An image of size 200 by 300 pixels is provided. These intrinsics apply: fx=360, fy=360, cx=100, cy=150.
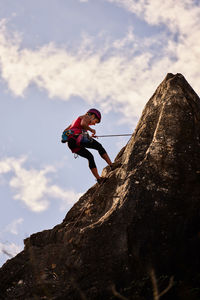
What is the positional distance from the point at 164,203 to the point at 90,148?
3.55m

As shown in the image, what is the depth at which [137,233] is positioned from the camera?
9.09 m

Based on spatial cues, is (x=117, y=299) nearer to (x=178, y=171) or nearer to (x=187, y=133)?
(x=178, y=171)

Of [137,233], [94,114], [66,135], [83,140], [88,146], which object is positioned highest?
[94,114]

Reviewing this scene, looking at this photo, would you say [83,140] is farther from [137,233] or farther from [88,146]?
[137,233]

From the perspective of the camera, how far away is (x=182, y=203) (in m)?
9.45

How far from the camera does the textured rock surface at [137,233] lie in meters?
8.65

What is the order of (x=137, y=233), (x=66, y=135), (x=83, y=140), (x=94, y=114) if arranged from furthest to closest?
(x=94, y=114), (x=66, y=135), (x=83, y=140), (x=137, y=233)

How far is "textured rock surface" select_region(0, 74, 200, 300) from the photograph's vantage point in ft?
28.4

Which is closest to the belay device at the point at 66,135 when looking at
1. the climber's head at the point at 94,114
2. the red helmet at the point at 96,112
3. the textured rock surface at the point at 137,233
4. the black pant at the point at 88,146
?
the black pant at the point at 88,146

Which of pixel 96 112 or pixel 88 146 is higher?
pixel 96 112

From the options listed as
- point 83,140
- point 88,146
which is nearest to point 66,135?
point 83,140

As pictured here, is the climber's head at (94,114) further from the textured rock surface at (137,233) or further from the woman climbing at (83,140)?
the textured rock surface at (137,233)

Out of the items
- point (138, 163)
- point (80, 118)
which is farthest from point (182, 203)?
point (80, 118)

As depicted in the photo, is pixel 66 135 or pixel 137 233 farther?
pixel 66 135
